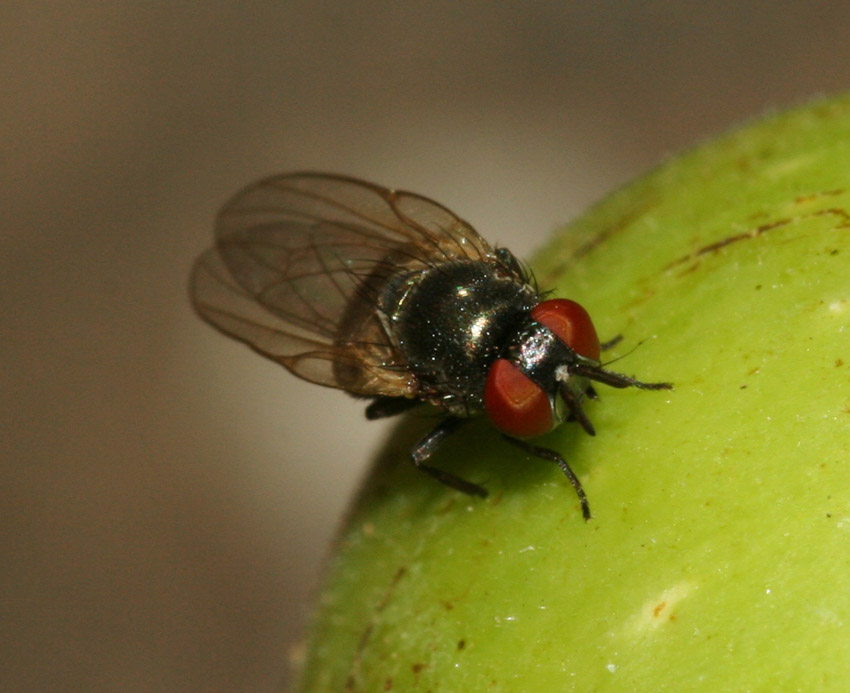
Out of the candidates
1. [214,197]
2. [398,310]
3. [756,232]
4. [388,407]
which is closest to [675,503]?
[756,232]

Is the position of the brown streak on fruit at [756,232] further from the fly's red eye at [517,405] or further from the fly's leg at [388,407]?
the fly's leg at [388,407]

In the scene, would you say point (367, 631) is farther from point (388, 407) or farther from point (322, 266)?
point (322, 266)

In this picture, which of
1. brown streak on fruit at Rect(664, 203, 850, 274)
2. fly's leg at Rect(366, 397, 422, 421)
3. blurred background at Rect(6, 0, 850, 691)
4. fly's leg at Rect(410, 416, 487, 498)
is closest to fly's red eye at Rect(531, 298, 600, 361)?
brown streak on fruit at Rect(664, 203, 850, 274)

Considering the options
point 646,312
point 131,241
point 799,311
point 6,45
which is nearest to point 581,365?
point 646,312

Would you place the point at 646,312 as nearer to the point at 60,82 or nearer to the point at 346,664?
the point at 346,664

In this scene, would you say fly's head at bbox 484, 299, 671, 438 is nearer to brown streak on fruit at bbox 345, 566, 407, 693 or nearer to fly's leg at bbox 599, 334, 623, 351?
fly's leg at bbox 599, 334, 623, 351
